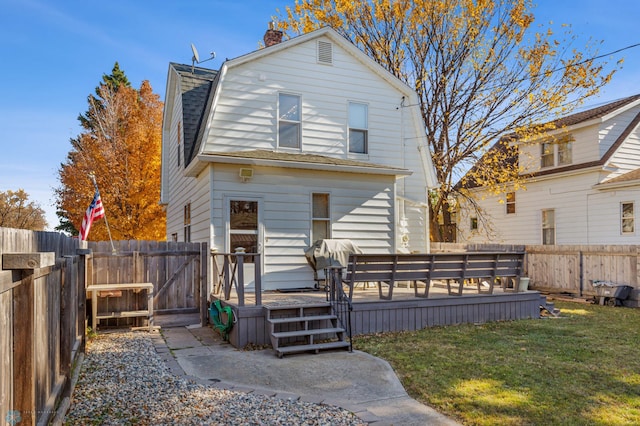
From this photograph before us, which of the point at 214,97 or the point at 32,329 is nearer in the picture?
the point at 32,329

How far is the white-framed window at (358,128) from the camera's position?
36.5 feet

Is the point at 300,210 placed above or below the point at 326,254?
above

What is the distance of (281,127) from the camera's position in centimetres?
1041

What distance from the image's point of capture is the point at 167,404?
424cm

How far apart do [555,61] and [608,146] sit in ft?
11.9

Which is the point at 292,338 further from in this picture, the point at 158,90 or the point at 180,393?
the point at 158,90

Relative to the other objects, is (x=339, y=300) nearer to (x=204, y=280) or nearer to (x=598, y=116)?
(x=204, y=280)

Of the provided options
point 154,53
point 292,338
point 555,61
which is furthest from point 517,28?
point 292,338

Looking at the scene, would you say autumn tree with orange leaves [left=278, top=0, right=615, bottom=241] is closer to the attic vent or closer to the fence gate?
the attic vent

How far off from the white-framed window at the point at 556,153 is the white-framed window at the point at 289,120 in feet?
39.3

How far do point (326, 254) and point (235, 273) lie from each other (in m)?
1.99

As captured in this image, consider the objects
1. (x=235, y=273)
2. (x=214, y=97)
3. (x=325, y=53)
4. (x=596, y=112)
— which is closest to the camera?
(x=235, y=273)

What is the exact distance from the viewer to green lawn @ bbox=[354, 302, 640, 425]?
4133mm

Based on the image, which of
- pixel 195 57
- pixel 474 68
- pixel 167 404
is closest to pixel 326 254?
pixel 167 404
